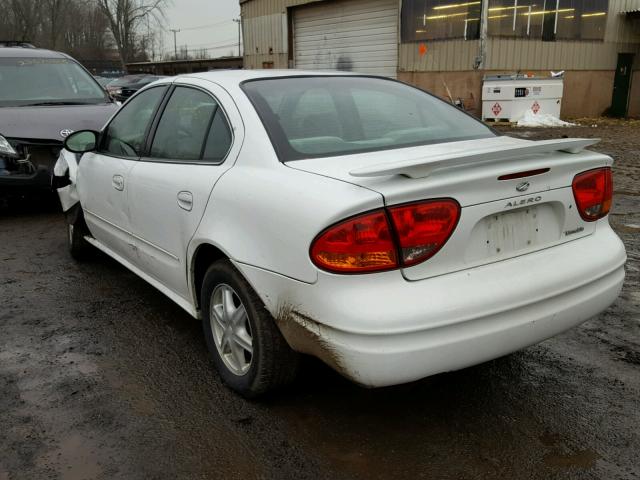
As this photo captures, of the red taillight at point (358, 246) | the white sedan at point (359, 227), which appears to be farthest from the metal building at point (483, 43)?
the red taillight at point (358, 246)

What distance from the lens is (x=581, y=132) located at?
1521 centimetres

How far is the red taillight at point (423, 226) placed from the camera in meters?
2.25

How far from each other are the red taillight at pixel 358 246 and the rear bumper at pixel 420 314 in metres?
0.05

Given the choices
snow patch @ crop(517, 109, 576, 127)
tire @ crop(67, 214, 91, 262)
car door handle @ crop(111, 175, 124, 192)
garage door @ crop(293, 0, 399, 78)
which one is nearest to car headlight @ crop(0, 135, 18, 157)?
tire @ crop(67, 214, 91, 262)

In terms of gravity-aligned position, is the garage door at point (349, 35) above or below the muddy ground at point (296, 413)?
above

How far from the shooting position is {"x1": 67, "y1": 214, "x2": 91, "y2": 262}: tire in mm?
4938

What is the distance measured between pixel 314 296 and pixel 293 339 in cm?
29

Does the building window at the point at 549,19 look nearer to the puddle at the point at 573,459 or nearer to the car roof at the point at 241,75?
the car roof at the point at 241,75

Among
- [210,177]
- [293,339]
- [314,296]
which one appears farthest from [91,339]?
[314,296]

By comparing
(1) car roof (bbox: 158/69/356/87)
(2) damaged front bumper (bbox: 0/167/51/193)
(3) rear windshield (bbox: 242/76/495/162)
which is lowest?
(2) damaged front bumper (bbox: 0/167/51/193)

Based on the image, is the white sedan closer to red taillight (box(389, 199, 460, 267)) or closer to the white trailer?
red taillight (box(389, 199, 460, 267))

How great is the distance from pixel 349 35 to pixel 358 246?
777 inches

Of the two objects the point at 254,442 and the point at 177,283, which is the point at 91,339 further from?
the point at 254,442

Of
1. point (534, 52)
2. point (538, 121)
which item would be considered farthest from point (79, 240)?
point (534, 52)
